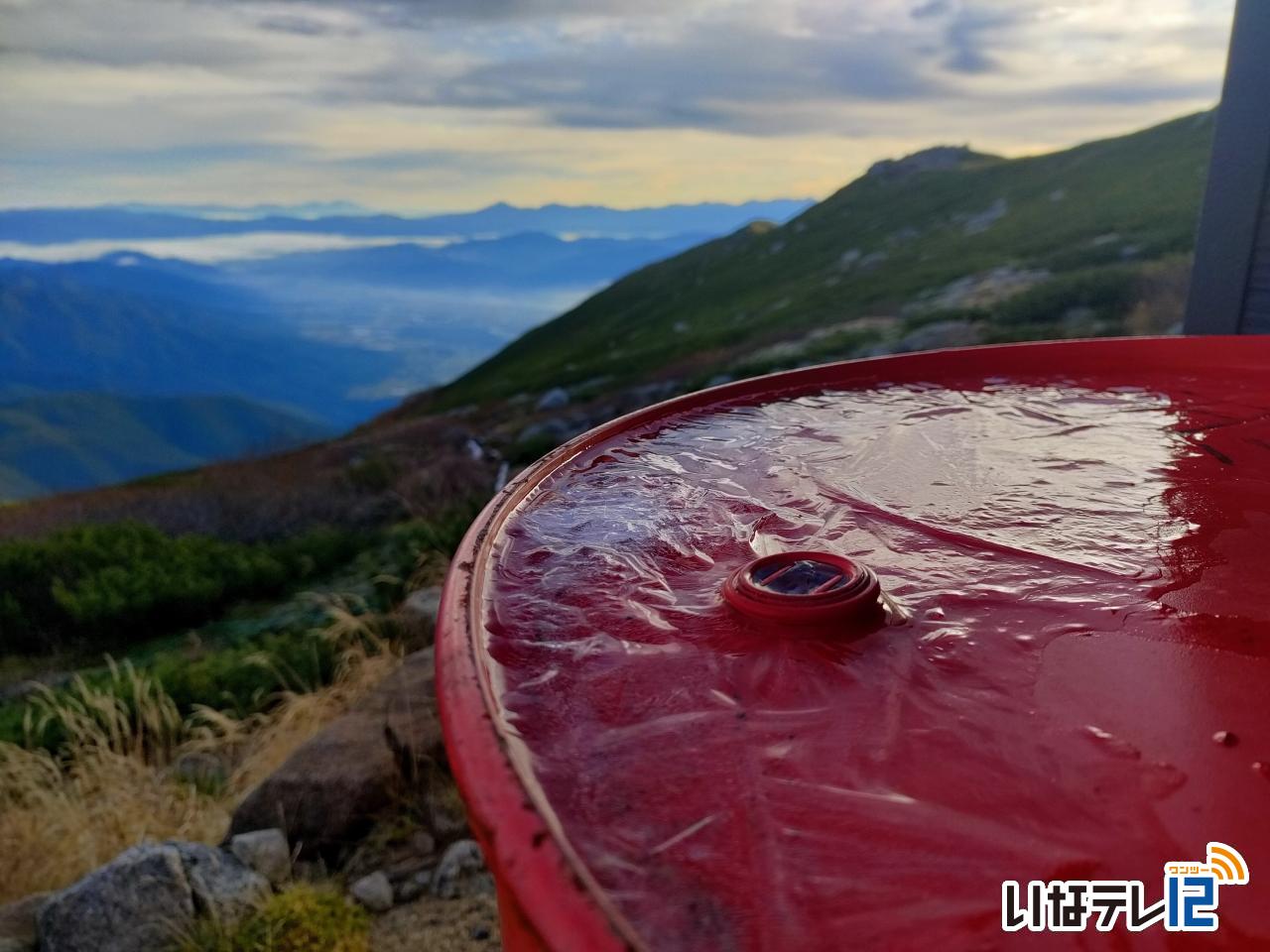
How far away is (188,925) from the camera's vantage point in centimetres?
277

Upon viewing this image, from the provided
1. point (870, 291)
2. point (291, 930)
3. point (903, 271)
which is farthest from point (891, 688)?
point (903, 271)

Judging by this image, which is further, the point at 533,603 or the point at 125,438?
the point at 125,438

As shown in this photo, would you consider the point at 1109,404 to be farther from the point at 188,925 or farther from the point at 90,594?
the point at 90,594

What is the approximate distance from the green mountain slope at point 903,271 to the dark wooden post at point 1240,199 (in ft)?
22.5

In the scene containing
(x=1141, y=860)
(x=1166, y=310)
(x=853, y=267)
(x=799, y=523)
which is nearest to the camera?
(x=1141, y=860)

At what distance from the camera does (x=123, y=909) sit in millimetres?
2756

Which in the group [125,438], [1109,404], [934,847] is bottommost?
[125,438]

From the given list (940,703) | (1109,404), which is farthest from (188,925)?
(1109,404)

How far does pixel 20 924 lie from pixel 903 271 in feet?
98.4

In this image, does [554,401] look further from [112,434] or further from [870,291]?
[112,434]

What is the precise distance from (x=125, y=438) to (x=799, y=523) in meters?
196

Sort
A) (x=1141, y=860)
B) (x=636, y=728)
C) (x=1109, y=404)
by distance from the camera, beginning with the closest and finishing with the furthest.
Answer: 1. (x=1141, y=860)
2. (x=636, y=728)
3. (x=1109, y=404)

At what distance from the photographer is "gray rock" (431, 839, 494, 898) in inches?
124

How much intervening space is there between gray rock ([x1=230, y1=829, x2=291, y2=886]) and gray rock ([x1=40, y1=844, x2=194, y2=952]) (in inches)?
14.7
